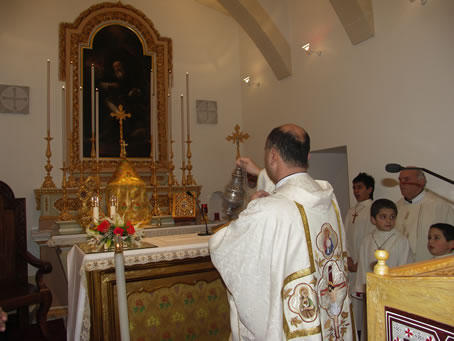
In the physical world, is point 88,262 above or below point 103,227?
below

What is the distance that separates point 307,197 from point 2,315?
1795 millimetres

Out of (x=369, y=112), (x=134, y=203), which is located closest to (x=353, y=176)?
(x=369, y=112)

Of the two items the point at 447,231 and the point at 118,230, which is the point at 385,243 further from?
the point at 118,230

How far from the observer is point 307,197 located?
1969mm

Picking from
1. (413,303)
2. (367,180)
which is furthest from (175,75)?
(413,303)

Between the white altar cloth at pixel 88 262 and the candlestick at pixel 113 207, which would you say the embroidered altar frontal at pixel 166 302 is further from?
the candlestick at pixel 113 207

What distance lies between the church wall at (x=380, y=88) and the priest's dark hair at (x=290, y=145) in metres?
2.64

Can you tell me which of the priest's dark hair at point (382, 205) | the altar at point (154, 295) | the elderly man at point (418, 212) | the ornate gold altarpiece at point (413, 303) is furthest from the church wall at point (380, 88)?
the ornate gold altarpiece at point (413, 303)

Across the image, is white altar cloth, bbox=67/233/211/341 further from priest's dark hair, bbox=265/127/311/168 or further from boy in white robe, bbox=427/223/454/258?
boy in white robe, bbox=427/223/454/258

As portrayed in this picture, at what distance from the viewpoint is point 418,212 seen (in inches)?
156

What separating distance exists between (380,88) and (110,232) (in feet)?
12.0

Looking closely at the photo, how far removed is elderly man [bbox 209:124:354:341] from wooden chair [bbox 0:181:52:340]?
262 centimetres

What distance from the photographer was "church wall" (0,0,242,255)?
6.38m

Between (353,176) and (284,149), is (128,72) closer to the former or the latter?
(353,176)
